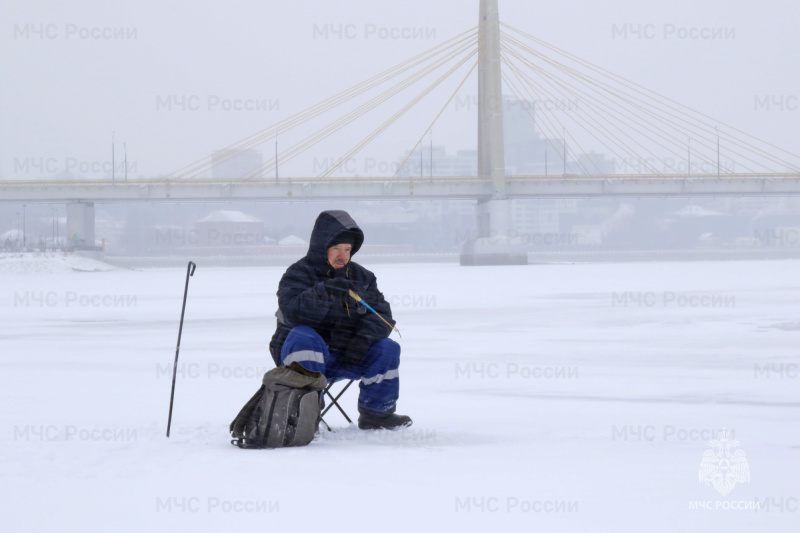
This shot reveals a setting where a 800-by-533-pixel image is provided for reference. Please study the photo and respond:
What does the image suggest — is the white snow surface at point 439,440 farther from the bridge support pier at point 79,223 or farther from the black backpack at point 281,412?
the bridge support pier at point 79,223

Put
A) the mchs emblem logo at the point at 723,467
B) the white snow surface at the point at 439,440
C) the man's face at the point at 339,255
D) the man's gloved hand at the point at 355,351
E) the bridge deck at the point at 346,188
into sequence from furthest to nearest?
1. the bridge deck at the point at 346,188
2. the man's gloved hand at the point at 355,351
3. the man's face at the point at 339,255
4. the mchs emblem logo at the point at 723,467
5. the white snow surface at the point at 439,440

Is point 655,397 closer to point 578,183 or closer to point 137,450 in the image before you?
point 137,450

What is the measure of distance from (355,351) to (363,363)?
9cm

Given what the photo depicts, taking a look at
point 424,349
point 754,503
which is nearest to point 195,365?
point 424,349

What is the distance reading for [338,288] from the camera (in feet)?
15.5

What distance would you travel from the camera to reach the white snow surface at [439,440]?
11.5ft

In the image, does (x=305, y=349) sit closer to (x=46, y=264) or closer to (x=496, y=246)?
(x=46, y=264)

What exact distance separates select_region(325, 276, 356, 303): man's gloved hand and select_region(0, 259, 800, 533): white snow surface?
79cm

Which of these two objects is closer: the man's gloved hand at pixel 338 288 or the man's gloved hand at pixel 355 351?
the man's gloved hand at pixel 338 288

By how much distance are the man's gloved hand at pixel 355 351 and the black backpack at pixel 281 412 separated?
30 centimetres

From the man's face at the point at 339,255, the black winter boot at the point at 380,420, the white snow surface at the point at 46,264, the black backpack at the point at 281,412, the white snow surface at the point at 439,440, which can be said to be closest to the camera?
the white snow surface at the point at 439,440

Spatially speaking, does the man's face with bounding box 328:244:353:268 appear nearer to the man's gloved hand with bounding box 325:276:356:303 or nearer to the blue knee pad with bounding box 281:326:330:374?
the man's gloved hand with bounding box 325:276:356:303

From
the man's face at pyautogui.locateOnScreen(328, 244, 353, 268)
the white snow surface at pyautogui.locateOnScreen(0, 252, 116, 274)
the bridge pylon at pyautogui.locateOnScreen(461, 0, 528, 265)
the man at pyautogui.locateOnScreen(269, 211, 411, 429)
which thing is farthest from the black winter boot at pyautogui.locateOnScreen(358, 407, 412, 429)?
the bridge pylon at pyautogui.locateOnScreen(461, 0, 528, 265)

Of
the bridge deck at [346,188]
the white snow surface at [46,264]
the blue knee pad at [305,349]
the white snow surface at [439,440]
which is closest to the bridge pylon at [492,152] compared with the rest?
the bridge deck at [346,188]
